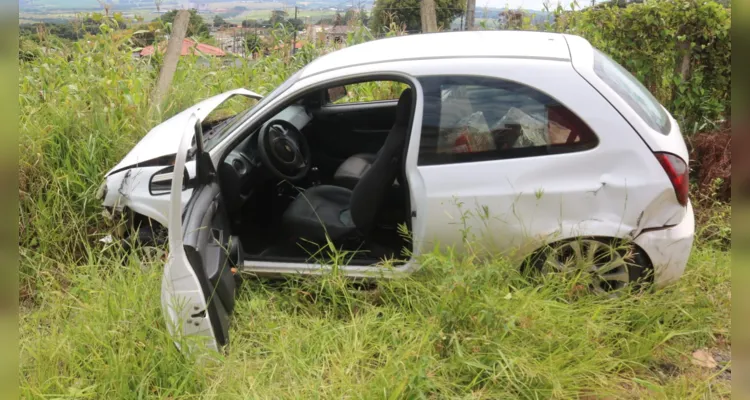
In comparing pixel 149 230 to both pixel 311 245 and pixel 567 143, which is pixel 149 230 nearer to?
pixel 311 245

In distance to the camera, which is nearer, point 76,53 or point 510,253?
point 510,253

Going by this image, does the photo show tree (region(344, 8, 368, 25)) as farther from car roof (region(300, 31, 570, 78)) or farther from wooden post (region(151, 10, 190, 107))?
car roof (region(300, 31, 570, 78))

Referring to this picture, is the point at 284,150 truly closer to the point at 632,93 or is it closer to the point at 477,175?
the point at 477,175

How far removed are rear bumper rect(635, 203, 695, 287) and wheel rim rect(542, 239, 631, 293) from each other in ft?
0.40

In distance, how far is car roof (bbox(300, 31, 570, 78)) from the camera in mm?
3104

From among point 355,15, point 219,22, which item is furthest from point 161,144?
point 355,15

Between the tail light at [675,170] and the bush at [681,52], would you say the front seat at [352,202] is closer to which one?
the tail light at [675,170]

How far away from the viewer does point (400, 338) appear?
289cm

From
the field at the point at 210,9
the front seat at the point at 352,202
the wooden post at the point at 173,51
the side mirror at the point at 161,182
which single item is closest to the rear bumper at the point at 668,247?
the front seat at the point at 352,202

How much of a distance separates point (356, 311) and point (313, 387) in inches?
26.4

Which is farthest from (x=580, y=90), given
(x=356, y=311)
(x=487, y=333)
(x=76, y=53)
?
(x=76, y=53)

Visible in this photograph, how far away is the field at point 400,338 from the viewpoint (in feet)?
8.53

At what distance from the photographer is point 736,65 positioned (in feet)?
2.93

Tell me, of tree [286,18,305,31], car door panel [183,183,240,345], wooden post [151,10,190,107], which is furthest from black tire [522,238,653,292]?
tree [286,18,305,31]
